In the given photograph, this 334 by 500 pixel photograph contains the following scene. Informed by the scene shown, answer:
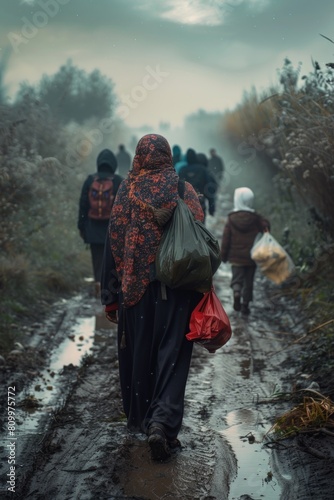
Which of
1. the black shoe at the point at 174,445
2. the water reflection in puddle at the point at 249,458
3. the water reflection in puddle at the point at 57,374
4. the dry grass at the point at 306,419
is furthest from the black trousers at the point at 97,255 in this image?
the black shoe at the point at 174,445

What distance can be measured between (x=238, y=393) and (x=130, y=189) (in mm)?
2077

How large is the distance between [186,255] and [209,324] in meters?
0.47

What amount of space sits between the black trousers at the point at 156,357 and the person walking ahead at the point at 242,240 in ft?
15.8

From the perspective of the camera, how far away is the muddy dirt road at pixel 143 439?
451cm

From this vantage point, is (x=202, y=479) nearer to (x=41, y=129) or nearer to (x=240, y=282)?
(x=240, y=282)

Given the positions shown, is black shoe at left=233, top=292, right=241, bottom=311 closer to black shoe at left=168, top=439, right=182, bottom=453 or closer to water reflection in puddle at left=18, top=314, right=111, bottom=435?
water reflection in puddle at left=18, top=314, right=111, bottom=435

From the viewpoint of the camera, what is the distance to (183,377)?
5.22 metres

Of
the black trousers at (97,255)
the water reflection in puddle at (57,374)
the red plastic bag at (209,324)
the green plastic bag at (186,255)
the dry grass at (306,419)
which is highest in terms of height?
the green plastic bag at (186,255)

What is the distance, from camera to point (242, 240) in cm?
1023

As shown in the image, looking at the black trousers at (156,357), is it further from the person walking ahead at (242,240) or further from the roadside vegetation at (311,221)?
the person walking ahead at (242,240)

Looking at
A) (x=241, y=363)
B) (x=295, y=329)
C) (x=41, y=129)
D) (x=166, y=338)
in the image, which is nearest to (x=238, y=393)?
(x=241, y=363)

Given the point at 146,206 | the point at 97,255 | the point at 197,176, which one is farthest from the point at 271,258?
the point at 146,206

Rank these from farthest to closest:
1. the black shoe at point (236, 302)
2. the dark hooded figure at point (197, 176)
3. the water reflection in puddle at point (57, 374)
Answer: the dark hooded figure at point (197, 176) → the black shoe at point (236, 302) → the water reflection in puddle at point (57, 374)

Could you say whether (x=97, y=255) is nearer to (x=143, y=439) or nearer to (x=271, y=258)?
(x=271, y=258)
